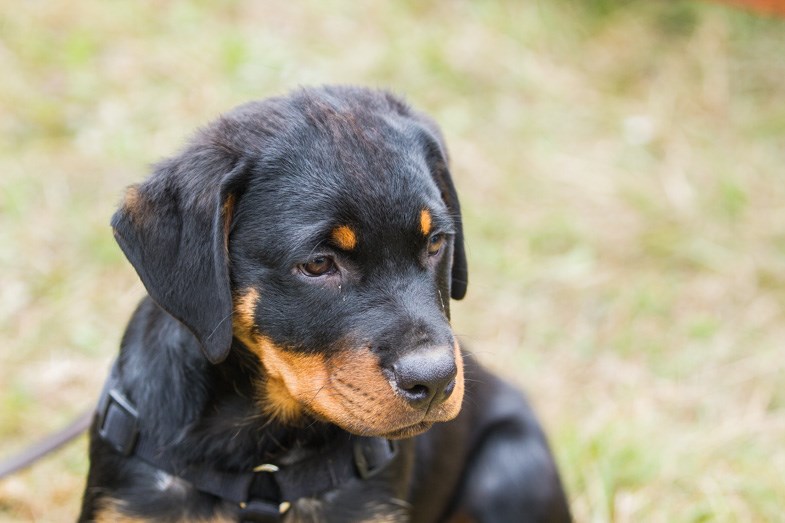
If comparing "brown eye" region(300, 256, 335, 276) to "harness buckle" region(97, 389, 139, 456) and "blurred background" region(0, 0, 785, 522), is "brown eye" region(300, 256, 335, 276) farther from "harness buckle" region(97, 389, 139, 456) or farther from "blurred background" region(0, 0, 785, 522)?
"blurred background" region(0, 0, 785, 522)

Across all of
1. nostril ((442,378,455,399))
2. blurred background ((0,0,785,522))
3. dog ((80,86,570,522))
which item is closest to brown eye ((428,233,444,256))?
dog ((80,86,570,522))

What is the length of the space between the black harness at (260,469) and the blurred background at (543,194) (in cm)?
150

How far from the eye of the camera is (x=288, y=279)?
3002 mm

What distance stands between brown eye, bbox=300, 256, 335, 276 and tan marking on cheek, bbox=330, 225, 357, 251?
0.23 ft

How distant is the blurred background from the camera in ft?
17.0

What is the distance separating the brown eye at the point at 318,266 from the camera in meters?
3.00

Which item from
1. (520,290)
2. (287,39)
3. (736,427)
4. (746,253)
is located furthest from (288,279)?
(287,39)

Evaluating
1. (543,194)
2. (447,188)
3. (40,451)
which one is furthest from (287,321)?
(543,194)

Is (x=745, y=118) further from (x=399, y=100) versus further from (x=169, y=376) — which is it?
(x=169, y=376)

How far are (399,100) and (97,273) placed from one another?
320 cm

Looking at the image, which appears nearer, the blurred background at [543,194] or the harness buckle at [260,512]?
the harness buckle at [260,512]

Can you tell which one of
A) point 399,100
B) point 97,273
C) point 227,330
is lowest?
point 97,273

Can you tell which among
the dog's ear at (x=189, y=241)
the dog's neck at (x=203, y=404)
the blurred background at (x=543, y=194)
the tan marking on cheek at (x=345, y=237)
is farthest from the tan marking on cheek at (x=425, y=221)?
the blurred background at (x=543, y=194)

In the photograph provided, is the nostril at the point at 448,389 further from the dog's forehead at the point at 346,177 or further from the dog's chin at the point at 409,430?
the dog's forehead at the point at 346,177
